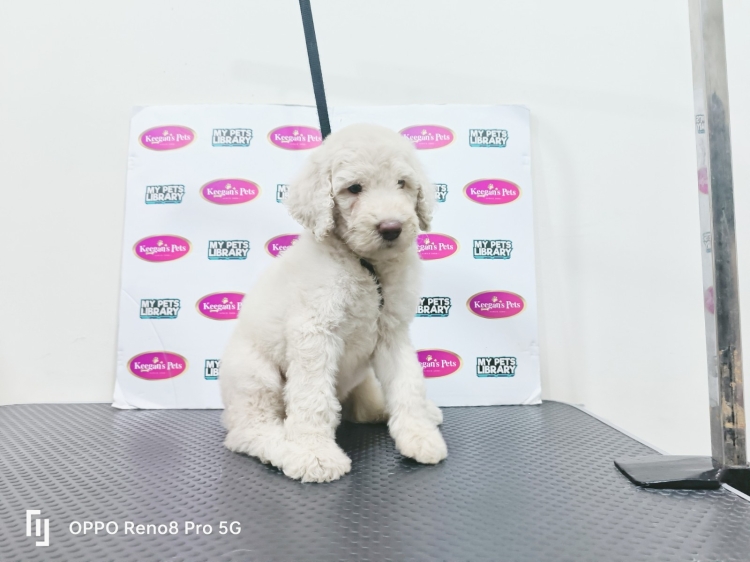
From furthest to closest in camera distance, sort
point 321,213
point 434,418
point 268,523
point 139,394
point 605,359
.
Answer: point 605,359 → point 139,394 → point 434,418 → point 321,213 → point 268,523

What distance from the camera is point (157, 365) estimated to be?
2070 millimetres

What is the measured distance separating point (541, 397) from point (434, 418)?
796 mm

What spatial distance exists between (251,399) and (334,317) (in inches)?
15.2

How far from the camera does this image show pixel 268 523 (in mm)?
969

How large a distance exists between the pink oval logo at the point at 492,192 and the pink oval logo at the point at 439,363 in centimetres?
74

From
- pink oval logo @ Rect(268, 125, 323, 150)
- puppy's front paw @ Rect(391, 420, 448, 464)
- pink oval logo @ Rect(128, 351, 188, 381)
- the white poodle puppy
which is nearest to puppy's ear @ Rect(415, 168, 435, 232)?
the white poodle puppy

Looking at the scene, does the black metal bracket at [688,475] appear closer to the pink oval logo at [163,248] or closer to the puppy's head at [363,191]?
the puppy's head at [363,191]

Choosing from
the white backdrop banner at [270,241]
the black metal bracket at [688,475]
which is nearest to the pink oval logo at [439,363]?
the white backdrop banner at [270,241]

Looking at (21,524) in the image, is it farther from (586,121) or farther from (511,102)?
(586,121)

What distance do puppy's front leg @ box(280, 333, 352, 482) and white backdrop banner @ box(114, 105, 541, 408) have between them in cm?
88

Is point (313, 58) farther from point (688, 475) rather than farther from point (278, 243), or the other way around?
point (688, 475)

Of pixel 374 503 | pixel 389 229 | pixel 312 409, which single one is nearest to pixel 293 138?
pixel 389 229

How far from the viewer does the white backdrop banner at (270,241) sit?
2068 millimetres

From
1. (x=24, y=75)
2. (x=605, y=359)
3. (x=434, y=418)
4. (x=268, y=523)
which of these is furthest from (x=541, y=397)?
(x=24, y=75)
